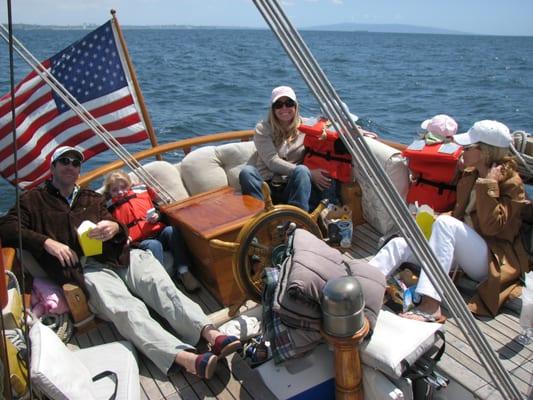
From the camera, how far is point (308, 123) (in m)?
4.33

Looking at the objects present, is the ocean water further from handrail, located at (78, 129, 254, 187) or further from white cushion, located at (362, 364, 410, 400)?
white cushion, located at (362, 364, 410, 400)

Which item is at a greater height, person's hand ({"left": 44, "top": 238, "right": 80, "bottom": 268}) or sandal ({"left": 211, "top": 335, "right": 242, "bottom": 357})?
person's hand ({"left": 44, "top": 238, "right": 80, "bottom": 268})

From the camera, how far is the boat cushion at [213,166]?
438cm

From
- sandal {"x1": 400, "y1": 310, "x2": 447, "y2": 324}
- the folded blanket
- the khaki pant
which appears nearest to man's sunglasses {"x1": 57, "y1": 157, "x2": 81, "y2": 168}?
the khaki pant

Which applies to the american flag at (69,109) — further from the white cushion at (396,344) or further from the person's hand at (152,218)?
the white cushion at (396,344)

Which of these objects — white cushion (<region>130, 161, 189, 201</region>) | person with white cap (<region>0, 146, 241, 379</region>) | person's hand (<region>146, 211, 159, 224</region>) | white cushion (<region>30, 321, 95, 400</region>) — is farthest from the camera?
white cushion (<region>130, 161, 189, 201</region>)

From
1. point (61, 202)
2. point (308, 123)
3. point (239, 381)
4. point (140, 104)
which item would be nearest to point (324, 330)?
point (239, 381)

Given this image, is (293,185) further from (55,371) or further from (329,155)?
(55,371)

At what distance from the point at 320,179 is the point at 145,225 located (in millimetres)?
1379

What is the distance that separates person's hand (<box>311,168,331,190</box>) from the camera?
405 cm

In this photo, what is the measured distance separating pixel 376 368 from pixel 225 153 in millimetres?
2748

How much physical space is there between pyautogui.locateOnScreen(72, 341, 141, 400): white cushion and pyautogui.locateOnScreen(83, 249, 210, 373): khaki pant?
0.32 feet

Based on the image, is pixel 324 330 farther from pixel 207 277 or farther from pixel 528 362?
pixel 207 277

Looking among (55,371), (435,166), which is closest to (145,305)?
(55,371)
